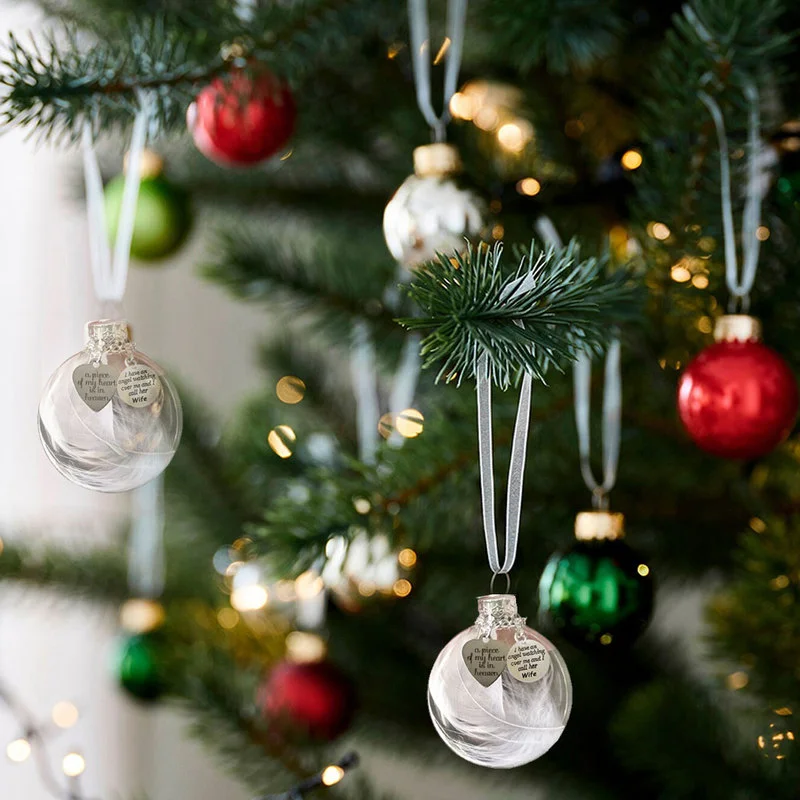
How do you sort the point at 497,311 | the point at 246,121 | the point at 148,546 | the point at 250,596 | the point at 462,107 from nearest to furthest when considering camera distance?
1. the point at 497,311
2. the point at 246,121
3. the point at 462,107
4. the point at 250,596
5. the point at 148,546

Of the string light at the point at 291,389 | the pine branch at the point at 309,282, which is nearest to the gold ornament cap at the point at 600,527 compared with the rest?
the pine branch at the point at 309,282

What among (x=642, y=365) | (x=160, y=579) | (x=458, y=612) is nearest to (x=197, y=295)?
(x=160, y=579)

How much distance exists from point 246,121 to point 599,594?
0.33m

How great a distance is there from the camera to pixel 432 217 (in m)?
0.50

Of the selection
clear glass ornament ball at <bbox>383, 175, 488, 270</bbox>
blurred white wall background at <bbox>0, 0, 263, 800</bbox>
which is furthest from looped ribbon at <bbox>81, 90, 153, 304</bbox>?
blurred white wall background at <bbox>0, 0, 263, 800</bbox>

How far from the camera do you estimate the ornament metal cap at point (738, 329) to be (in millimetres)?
499

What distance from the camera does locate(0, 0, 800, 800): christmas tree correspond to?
1.54ft

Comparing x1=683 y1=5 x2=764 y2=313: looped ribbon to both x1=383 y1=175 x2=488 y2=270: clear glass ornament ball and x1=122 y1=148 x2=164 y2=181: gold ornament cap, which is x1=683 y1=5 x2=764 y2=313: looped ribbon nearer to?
x1=383 y1=175 x2=488 y2=270: clear glass ornament ball

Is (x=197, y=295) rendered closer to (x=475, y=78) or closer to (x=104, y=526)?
(x=104, y=526)

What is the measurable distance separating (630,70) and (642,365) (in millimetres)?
226

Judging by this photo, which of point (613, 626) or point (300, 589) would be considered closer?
point (613, 626)

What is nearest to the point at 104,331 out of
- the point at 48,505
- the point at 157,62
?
the point at 157,62

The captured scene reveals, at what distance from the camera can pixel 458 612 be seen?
2.79 ft

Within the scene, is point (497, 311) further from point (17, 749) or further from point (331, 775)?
point (17, 749)
